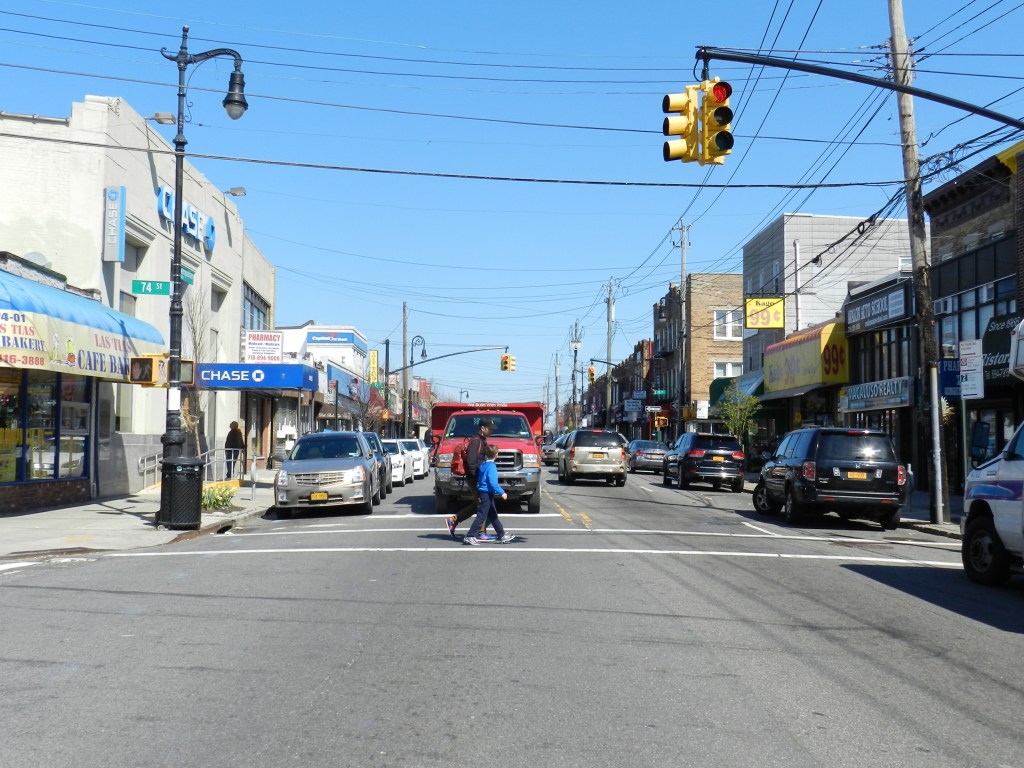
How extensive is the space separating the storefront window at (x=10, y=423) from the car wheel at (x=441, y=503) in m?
8.32

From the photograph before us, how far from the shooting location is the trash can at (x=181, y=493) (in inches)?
665

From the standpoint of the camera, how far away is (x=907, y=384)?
2841cm

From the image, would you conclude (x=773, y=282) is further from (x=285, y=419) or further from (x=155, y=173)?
(x=155, y=173)

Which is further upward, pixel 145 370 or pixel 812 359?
pixel 812 359

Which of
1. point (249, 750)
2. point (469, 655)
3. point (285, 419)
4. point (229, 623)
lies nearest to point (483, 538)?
point (229, 623)

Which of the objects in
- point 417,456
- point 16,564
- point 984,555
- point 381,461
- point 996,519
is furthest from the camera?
point 417,456

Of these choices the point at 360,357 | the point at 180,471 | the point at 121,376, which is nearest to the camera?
the point at 180,471

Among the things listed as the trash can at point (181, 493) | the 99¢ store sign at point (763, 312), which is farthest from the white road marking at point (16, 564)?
the 99¢ store sign at point (763, 312)

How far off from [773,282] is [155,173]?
28761 mm

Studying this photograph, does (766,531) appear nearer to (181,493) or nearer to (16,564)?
(181,493)

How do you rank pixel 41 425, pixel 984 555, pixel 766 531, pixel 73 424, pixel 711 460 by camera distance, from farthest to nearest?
pixel 711 460 < pixel 73 424 < pixel 41 425 < pixel 766 531 < pixel 984 555

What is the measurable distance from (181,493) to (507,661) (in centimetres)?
1138

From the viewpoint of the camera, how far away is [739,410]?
4112 cm

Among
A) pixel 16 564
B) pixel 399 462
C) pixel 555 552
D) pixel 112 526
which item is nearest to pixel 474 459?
pixel 555 552
